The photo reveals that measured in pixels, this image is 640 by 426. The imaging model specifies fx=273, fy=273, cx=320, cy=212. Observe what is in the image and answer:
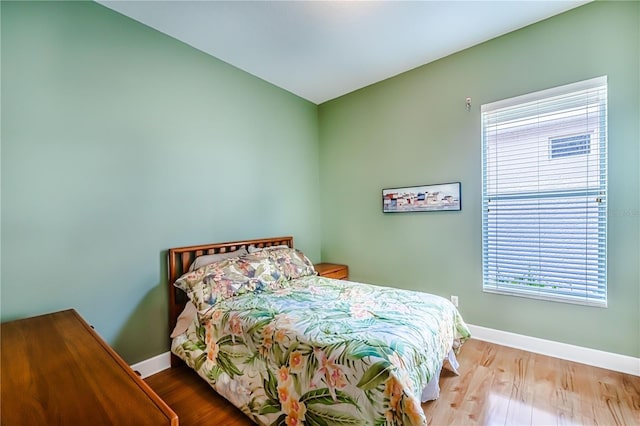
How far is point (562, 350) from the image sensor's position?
2256 mm

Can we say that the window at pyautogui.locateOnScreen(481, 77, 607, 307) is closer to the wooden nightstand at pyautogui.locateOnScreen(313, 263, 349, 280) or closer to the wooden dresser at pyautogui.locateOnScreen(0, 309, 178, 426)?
the wooden nightstand at pyautogui.locateOnScreen(313, 263, 349, 280)

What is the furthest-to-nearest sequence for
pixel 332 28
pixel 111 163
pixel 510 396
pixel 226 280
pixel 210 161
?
1. pixel 210 161
2. pixel 332 28
3. pixel 226 280
4. pixel 111 163
5. pixel 510 396

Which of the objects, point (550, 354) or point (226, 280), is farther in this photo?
point (550, 354)

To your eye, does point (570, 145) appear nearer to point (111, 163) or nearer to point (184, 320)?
point (184, 320)

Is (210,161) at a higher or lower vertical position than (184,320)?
higher

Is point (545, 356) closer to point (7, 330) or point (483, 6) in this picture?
point (483, 6)

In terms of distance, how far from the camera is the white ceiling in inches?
80.9

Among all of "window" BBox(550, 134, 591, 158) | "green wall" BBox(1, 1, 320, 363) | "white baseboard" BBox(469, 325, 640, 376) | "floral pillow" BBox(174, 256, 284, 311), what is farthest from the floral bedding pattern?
"window" BBox(550, 134, 591, 158)

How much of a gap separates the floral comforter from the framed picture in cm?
→ 111

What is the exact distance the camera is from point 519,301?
2449 millimetres

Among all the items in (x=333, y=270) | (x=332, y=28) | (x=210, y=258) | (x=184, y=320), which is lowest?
(x=184, y=320)

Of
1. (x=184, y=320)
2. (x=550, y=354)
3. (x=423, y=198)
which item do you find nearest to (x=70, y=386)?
(x=184, y=320)

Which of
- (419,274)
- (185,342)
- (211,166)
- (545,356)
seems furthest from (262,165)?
(545,356)

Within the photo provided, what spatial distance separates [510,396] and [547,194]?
161 cm
